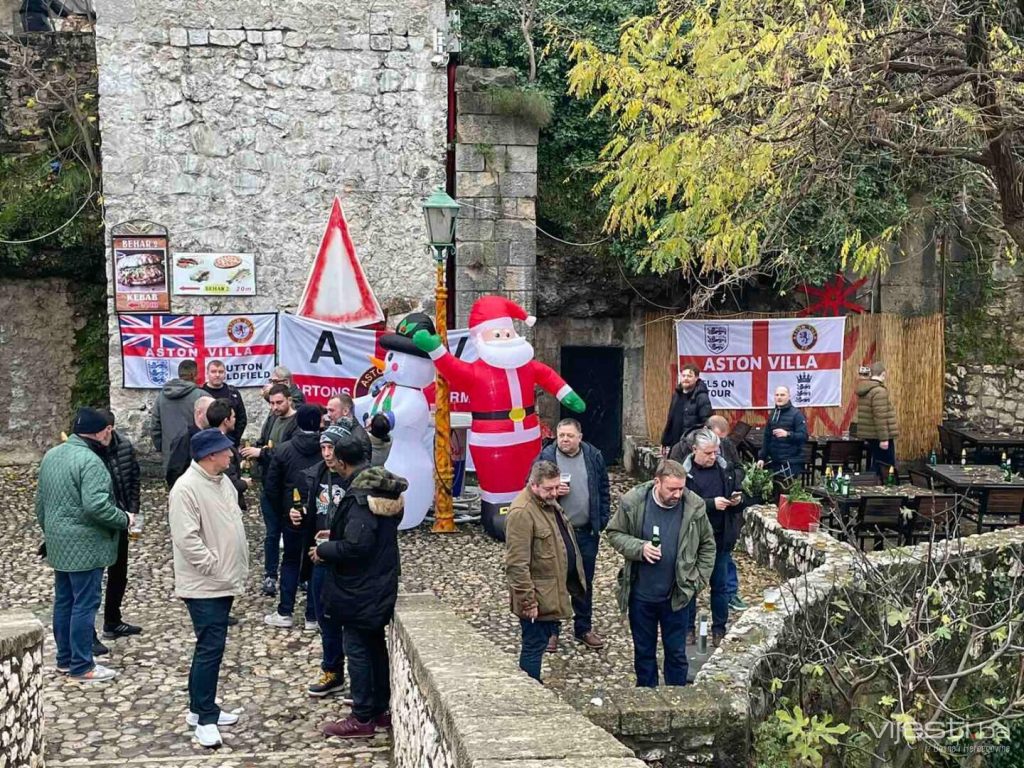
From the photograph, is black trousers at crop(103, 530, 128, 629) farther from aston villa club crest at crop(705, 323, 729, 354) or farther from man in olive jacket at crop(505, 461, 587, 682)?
aston villa club crest at crop(705, 323, 729, 354)

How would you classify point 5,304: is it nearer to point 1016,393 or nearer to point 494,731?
point 494,731

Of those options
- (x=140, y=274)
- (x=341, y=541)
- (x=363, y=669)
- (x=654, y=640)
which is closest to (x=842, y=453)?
(x=654, y=640)

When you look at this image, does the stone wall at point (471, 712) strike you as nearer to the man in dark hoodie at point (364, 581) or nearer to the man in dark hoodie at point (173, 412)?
the man in dark hoodie at point (364, 581)

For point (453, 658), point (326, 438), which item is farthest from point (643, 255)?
point (453, 658)

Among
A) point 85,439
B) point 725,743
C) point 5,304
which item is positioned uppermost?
point 5,304

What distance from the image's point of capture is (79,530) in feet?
21.2

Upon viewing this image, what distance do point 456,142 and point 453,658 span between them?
863 centimetres

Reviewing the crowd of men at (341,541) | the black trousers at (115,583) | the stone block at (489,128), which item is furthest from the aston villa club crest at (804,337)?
the black trousers at (115,583)

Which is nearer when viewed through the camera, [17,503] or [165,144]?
[17,503]

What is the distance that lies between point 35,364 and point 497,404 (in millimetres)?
6274

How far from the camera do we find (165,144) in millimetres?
11945

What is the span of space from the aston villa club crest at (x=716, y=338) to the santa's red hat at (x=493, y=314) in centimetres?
408

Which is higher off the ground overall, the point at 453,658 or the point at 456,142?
the point at 456,142

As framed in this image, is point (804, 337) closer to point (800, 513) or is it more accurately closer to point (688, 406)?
point (688, 406)
